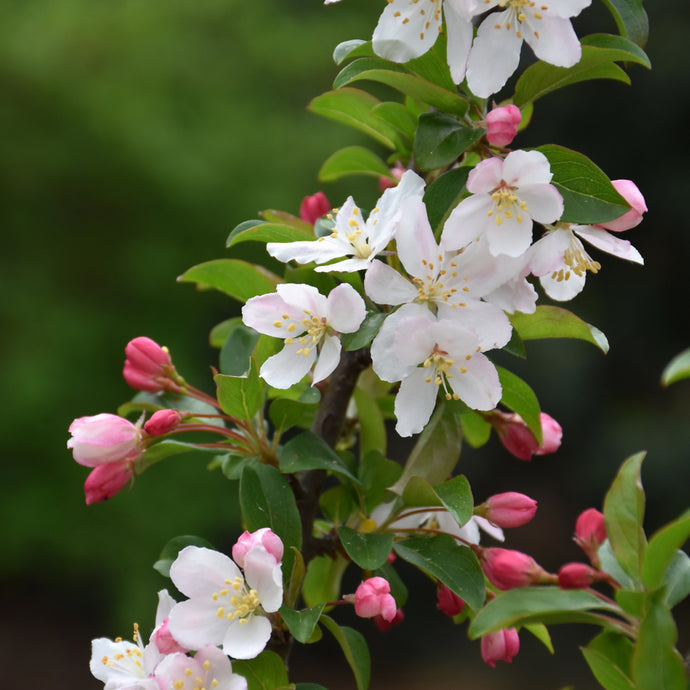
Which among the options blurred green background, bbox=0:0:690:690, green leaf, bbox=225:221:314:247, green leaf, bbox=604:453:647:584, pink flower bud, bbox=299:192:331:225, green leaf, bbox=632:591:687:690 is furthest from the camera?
blurred green background, bbox=0:0:690:690

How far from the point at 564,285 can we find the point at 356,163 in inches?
14.6

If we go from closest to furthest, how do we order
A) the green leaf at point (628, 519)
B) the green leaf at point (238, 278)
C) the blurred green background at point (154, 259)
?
the green leaf at point (628, 519) < the green leaf at point (238, 278) < the blurred green background at point (154, 259)

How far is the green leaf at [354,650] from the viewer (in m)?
0.80

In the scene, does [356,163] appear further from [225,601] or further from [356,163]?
[225,601]

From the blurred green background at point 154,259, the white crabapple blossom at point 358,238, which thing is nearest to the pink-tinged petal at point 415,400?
the white crabapple blossom at point 358,238

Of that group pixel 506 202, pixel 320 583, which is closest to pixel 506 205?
pixel 506 202

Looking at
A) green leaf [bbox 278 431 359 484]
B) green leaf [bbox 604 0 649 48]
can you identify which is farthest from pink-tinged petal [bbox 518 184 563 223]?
green leaf [bbox 278 431 359 484]

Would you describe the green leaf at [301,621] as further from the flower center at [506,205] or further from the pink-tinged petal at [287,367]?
the flower center at [506,205]

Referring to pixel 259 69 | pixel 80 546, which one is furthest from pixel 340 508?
pixel 259 69

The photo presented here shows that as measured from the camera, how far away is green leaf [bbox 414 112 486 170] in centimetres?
80

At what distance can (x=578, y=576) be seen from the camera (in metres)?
0.69

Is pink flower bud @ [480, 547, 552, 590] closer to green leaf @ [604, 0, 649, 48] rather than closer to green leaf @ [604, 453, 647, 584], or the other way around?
green leaf @ [604, 453, 647, 584]

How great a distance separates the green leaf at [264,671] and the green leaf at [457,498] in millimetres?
208

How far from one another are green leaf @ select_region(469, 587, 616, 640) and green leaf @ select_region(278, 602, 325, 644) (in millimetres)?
152
